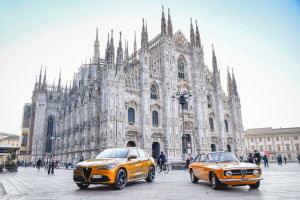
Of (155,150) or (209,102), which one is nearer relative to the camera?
(155,150)

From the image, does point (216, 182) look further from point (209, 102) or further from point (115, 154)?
point (209, 102)

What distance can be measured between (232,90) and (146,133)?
21972mm

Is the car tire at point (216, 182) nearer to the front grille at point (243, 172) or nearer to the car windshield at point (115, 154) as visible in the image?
the front grille at point (243, 172)

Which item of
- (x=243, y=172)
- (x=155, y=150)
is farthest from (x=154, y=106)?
(x=243, y=172)

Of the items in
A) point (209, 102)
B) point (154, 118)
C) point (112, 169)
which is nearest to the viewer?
point (112, 169)

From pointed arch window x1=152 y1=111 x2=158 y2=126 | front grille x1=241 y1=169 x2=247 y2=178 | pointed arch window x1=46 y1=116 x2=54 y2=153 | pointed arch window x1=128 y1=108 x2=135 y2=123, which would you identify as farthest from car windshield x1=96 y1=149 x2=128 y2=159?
pointed arch window x1=46 y1=116 x2=54 y2=153

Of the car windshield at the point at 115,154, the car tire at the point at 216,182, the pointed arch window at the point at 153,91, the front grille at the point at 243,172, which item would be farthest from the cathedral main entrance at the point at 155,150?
the front grille at the point at 243,172

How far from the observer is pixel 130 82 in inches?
1220

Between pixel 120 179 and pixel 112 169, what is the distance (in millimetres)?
602

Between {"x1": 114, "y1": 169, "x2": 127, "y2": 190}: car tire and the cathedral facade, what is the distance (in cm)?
1798

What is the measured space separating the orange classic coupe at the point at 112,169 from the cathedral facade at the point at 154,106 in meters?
17.0

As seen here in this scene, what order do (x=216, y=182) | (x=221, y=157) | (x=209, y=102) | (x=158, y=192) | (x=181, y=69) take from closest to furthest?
(x=158, y=192) → (x=216, y=182) → (x=221, y=157) → (x=181, y=69) → (x=209, y=102)

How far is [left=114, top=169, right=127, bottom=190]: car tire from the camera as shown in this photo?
7.58 metres

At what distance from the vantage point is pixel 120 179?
7859 mm
